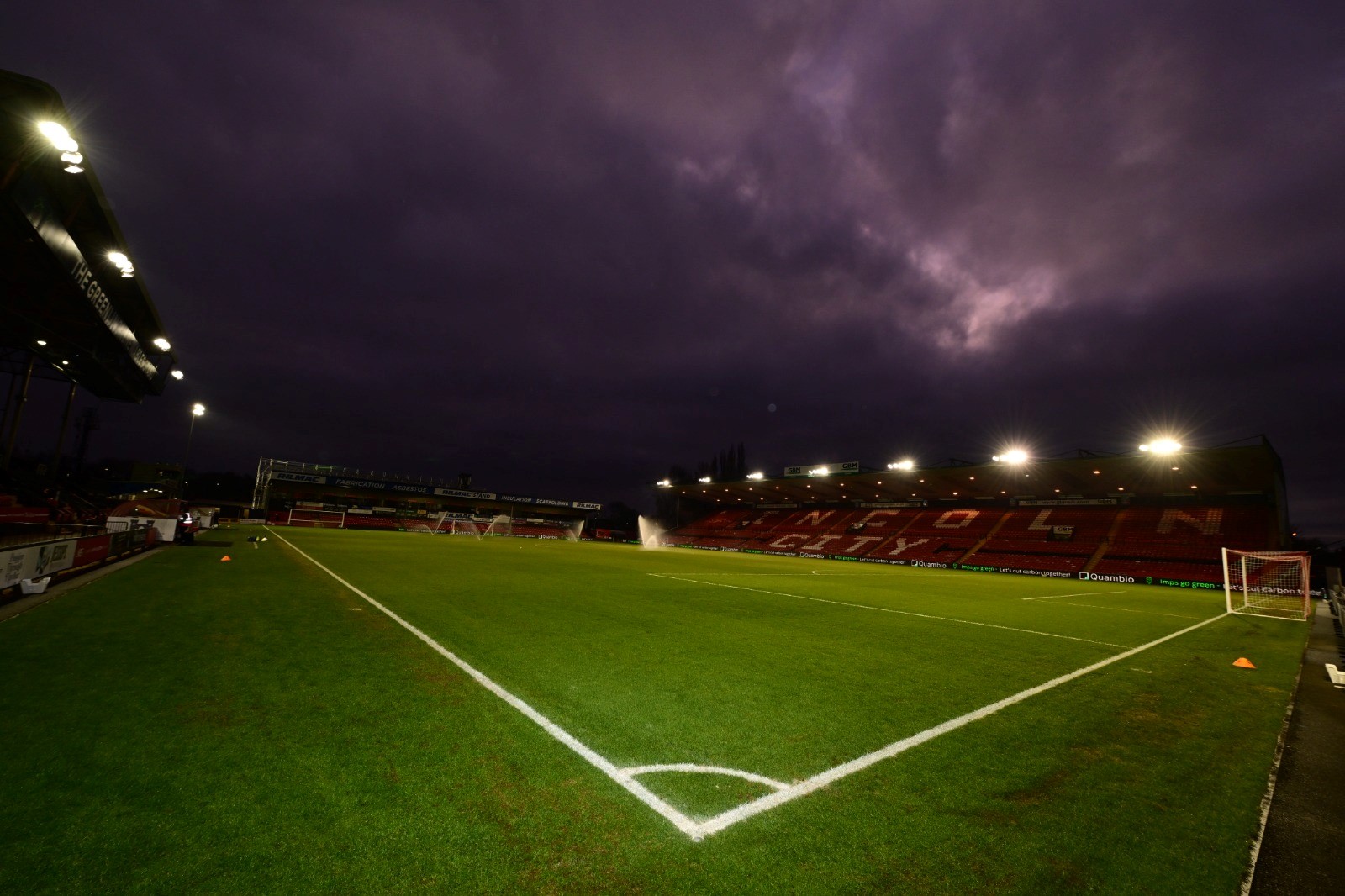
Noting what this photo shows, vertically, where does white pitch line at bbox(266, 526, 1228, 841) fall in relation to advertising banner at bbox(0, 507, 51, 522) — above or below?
below

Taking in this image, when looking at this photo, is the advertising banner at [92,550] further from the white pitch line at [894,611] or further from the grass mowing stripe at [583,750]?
the white pitch line at [894,611]

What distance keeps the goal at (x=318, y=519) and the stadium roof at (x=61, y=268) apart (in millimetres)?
34982

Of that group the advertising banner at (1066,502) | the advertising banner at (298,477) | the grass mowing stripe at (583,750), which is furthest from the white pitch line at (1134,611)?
the advertising banner at (298,477)

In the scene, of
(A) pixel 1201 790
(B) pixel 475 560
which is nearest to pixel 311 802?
(A) pixel 1201 790

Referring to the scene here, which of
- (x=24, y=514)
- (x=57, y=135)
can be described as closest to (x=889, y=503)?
(x=57, y=135)

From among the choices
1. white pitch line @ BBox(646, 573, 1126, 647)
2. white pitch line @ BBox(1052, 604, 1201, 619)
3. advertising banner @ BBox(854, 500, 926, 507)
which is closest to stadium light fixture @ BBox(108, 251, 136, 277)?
white pitch line @ BBox(646, 573, 1126, 647)

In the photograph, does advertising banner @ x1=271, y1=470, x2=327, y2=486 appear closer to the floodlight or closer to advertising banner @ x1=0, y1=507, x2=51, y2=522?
advertising banner @ x1=0, y1=507, x2=51, y2=522

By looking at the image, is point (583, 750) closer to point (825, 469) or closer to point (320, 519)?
point (825, 469)

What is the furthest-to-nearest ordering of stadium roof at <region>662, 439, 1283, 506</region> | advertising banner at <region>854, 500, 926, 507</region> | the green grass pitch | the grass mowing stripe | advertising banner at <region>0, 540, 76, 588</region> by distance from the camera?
advertising banner at <region>854, 500, 926, 507</region> → stadium roof at <region>662, 439, 1283, 506</region> → advertising banner at <region>0, 540, 76, 588</region> → the grass mowing stripe → the green grass pitch

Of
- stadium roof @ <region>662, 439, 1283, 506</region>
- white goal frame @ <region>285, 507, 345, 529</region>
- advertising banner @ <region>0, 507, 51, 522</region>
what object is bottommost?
white goal frame @ <region>285, 507, 345, 529</region>

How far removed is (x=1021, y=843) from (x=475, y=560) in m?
21.9

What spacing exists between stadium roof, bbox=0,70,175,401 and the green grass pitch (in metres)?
11.6

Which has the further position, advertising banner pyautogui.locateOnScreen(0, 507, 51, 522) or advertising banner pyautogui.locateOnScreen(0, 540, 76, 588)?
advertising banner pyautogui.locateOnScreen(0, 507, 51, 522)

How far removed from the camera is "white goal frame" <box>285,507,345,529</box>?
196ft
